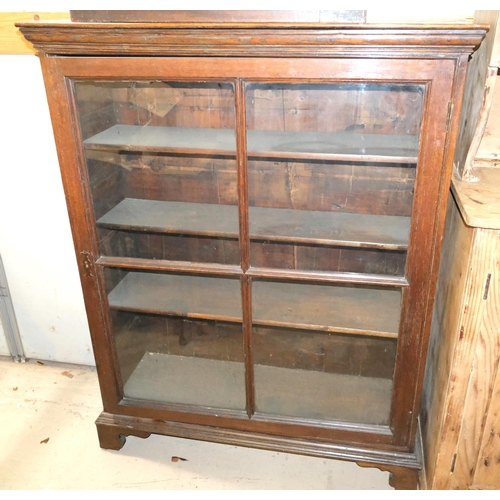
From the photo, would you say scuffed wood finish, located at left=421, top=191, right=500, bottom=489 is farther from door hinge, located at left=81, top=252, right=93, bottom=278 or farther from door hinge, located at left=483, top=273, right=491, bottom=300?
door hinge, located at left=81, top=252, right=93, bottom=278

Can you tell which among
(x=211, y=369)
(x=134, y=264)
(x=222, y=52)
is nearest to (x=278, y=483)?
(x=211, y=369)

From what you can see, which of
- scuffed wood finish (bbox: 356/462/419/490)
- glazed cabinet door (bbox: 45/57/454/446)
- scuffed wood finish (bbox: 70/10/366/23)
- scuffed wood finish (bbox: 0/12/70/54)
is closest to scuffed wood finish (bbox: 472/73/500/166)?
glazed cabinet door (bbox: 45/57/454/446)

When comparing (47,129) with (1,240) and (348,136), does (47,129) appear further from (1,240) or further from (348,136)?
(348,136)

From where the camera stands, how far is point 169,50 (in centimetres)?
133

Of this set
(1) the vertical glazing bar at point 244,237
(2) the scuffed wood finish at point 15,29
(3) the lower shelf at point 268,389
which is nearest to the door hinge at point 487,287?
(3) the lower shelf at point 268,389

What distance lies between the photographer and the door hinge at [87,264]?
5.50 ft

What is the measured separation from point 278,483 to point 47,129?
5.44 ft

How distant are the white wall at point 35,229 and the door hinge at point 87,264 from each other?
54cm

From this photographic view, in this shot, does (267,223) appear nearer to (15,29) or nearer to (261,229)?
(261,229)

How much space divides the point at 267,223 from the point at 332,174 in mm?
264

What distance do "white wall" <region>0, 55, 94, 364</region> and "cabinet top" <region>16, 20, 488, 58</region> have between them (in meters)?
0.61

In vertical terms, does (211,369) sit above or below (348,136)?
below

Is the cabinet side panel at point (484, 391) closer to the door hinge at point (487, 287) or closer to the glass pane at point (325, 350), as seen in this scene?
the door hinge at point (487, 287)

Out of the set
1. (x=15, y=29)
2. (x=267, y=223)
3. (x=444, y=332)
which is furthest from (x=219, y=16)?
(x=444, y=332)
